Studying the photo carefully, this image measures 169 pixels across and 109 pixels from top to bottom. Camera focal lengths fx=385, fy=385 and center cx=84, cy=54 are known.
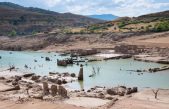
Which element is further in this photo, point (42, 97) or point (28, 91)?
point (28, 91)

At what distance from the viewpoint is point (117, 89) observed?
37.9 m

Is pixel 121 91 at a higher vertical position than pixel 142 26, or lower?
lower

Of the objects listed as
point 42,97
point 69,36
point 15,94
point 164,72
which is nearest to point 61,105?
point 42,97

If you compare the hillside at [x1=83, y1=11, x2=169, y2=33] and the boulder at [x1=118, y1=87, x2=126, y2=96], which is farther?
the hillside at [x1=83, y1=11, x2=169, y2=33]

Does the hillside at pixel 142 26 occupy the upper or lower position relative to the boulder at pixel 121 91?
upper

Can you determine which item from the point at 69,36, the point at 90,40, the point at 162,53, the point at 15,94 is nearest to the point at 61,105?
the point at 15,94

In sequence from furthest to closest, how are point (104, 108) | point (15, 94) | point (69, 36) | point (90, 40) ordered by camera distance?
point (69, 36)
point (90, 40)
point (15, 94)
point (104, 108)

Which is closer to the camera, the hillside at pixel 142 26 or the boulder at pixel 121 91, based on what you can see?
the boulder at pixel 121 91

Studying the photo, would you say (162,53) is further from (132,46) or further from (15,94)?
(15,94)

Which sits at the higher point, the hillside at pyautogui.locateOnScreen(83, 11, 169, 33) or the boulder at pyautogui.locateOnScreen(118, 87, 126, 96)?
the hillside at pyautogui.locateOnScreen(83, 11, 169, 33)

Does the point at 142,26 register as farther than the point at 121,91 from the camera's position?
Yes

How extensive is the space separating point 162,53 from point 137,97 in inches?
1796

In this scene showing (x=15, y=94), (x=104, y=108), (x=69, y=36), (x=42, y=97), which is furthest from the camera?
(x=69, y=36)

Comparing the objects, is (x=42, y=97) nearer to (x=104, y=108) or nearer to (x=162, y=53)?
(x=104, y=108)
